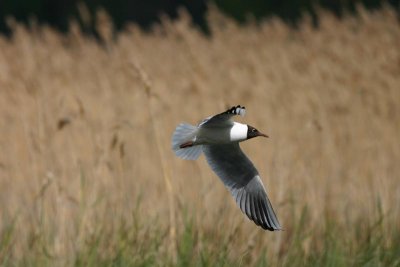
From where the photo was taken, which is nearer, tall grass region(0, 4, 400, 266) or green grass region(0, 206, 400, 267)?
green grass region(0, 206, 400, 267)

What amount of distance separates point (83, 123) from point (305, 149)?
1.21 metres

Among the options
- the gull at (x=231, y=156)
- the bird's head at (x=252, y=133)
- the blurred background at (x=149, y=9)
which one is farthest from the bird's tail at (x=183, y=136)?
the blurred background at (x=149, y=9)

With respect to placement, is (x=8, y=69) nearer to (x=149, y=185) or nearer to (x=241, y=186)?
(x=149, y=185)

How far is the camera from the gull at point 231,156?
2943 millimetres

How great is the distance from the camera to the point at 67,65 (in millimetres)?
6801

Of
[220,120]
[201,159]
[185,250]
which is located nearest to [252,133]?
[220,120]

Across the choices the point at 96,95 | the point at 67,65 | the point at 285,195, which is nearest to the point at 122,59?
the point at 96,95

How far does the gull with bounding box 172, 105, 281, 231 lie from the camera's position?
9.66ft

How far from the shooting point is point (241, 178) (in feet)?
10.7

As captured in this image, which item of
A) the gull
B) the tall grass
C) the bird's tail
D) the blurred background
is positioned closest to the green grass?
the tall grass

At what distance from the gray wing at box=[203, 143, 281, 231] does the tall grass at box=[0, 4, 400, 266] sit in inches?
5.8

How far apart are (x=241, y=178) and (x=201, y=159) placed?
4.86 feet

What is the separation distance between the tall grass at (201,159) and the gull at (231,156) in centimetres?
15

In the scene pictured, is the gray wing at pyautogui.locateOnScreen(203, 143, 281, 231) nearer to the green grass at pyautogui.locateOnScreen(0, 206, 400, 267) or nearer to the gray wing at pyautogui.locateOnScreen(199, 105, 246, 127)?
the green grass at pyautogui.locateOnScreen(0, 206, 400, 267)
